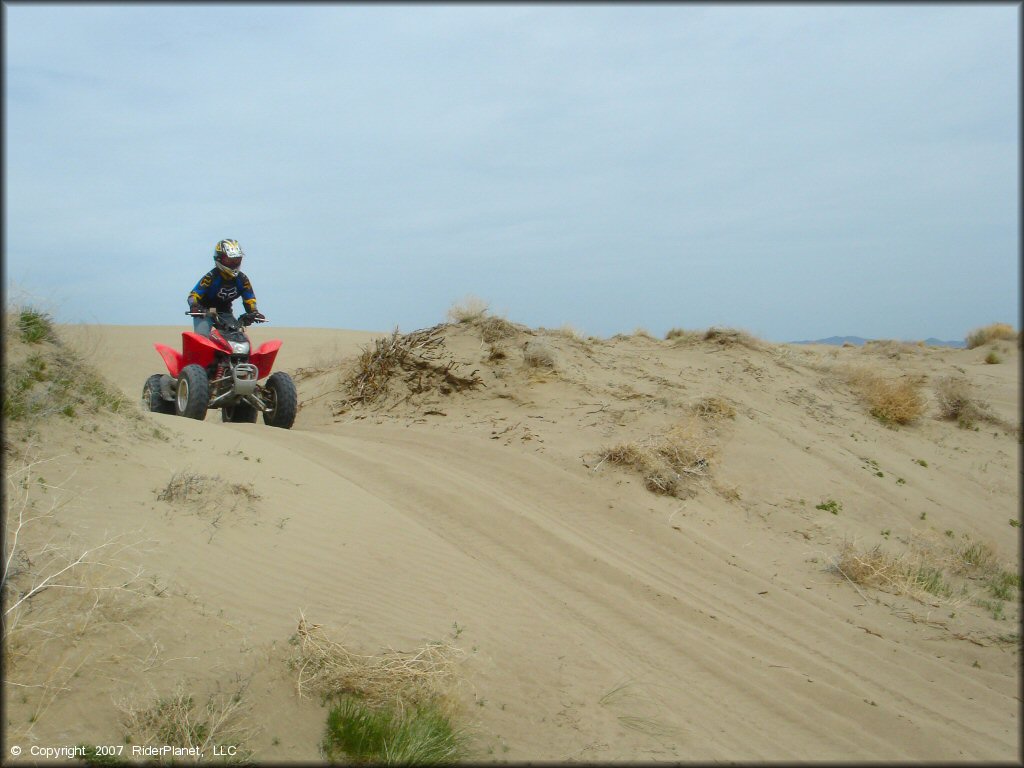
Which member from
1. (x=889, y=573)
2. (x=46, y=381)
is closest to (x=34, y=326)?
(x=46, y=381)

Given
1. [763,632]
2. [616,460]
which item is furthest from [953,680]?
[616,460]

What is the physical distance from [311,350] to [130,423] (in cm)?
1592

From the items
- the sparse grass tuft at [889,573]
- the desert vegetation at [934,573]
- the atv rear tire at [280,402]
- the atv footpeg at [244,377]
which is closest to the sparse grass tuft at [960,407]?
the desert vegetation at [934,573]

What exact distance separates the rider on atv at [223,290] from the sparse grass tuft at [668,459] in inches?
200

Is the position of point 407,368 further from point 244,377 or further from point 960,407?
point 960,407

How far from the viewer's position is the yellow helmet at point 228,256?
392 inches

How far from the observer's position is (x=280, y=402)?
1042 centimetres

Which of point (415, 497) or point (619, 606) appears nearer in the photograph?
point (619, 606)

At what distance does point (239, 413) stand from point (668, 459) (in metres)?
5.86

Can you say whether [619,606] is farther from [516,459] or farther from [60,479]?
[60,479]

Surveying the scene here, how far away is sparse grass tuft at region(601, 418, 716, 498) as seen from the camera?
28.1 feet

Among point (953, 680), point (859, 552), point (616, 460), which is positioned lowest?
point (953, 680)

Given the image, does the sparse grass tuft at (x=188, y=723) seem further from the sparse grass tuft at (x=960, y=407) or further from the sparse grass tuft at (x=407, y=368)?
the sparse grass tuft at (x=960, y=407)

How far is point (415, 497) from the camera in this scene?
795cm
